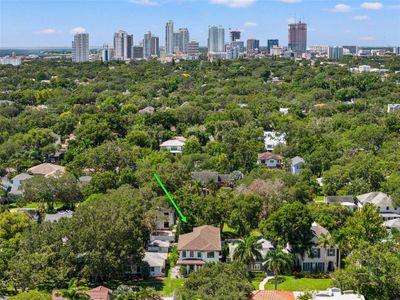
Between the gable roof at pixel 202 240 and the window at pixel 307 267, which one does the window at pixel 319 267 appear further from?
the gable roof at pixel 202 240

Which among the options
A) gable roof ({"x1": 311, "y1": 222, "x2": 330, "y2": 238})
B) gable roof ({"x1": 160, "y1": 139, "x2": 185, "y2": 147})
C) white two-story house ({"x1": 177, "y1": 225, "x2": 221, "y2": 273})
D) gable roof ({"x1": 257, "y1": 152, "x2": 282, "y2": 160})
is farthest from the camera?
gable roof ({"x1": 160, "y1": 139, "x2": 185, "y2": 147})

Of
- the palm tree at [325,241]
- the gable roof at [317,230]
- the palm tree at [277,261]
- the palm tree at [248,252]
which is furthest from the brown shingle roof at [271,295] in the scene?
the gable roof at [317,230]

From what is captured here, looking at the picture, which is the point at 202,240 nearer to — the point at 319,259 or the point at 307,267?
the point at 307,267

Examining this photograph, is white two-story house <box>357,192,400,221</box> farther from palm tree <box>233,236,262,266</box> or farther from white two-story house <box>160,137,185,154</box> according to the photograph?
white two-story house <box>160,137,185,154</box>

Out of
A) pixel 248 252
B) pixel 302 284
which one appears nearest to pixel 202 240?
pixel 248 252

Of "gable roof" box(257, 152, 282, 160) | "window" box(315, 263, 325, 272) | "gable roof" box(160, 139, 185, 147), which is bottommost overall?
"window" box(315, 263, 325, 272)

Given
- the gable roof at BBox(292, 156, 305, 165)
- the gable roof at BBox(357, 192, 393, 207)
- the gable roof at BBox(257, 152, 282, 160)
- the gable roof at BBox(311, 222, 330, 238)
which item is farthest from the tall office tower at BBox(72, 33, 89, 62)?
the gable roof at BBox(311, 222, 330, 238)

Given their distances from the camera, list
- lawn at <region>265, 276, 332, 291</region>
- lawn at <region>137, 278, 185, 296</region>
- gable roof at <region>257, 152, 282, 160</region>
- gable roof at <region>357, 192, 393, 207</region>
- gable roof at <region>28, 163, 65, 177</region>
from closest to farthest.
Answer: lawn at <region>137, 278, 185, 296</region> < lawn at <region>265, 276, 332, 291</region> < gable roof at <region>357, 192, 393, 207</region> < gable roof at <region>28, 163, 65, 177</region> < gable roof at <region>257, 152, 282, 160</region>
